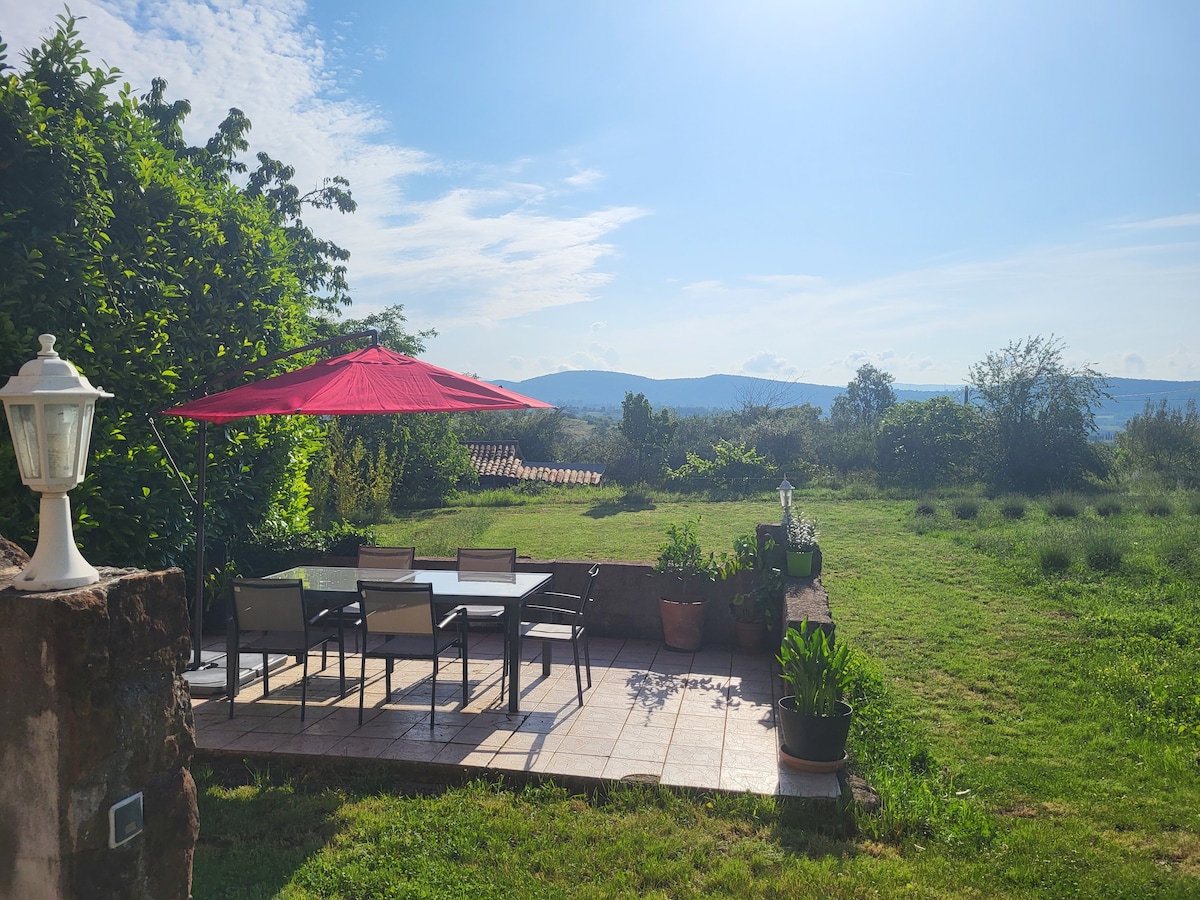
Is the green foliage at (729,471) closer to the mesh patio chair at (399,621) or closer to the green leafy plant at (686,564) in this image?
the green leafy plant at (686,564)

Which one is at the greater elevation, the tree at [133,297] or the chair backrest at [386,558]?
the tree at [133,297]

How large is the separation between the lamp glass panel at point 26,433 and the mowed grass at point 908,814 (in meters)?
1.83

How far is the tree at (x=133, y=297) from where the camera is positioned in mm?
5074

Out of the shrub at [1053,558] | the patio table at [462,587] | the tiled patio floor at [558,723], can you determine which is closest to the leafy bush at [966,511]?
the shrub at [1053,558]

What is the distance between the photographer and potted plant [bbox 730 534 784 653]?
625 cm

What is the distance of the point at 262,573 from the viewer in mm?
7434

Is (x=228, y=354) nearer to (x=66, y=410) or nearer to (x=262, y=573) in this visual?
(x=262, y=573)

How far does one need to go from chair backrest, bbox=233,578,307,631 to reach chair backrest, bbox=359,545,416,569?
131cm

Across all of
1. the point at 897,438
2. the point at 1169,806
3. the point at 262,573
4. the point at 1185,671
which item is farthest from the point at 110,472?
the point at 897,438

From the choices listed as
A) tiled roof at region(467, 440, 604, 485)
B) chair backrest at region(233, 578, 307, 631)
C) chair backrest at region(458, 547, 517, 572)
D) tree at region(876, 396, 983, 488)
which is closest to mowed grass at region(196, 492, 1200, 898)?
chair backrest at region(233, 578, 307, 631)

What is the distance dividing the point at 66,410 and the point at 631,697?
3.85 meters

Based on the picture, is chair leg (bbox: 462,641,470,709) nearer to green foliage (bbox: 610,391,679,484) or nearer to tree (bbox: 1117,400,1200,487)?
green foliage (bbox: 610,391,679,484)

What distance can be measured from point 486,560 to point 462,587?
800 millimetres

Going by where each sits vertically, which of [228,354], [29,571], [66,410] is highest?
[228,354]
